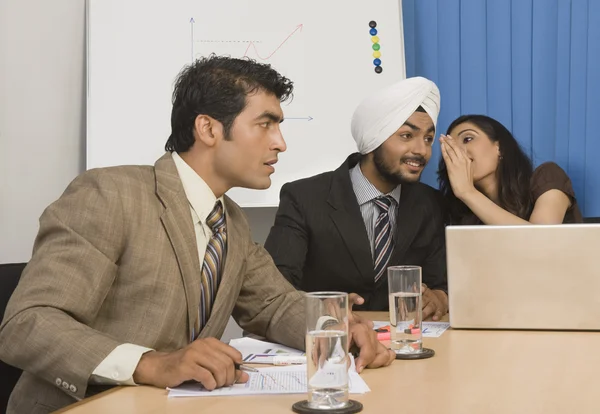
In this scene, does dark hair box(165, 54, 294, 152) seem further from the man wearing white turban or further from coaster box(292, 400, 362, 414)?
coaster box(292, 400, 362, 414)

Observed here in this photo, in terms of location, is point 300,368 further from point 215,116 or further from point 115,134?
point 115,134

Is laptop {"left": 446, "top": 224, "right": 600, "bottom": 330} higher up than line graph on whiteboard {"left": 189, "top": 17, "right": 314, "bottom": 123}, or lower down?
lower down

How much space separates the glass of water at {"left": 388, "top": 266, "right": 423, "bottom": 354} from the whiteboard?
4.64ft

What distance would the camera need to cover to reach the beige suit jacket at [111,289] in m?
1.22

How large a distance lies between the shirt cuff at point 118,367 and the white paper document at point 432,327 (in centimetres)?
67

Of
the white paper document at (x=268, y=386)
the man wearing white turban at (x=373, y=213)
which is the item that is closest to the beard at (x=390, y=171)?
the man wearing white turban at (x=373, y=213)

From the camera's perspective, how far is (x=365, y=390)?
1.14 m

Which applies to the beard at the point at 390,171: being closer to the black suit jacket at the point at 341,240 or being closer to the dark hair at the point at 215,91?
the black suit jacket at the point at 341,240

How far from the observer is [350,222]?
2418 mm

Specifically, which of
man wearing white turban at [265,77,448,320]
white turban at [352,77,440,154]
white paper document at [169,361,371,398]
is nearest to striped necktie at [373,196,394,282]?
man wearing white turban at [265,77,448,320]

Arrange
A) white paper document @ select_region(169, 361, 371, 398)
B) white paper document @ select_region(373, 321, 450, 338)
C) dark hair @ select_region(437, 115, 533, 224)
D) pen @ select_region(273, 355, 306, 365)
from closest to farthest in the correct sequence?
1. white paper document @ select_region(169, 361, 371, 398)
2. pen @ select_region(273, 355, 306, 365)
3. white paper document @ select_region(373, 321, 450, 338)
4. dark hair @ select_region(437, 115, 533, 224)

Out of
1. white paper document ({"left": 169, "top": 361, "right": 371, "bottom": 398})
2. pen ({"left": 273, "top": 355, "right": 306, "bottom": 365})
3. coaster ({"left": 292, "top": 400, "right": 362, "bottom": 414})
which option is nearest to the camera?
coaster ({"left": 292, "top": 400, "right": 362, "bottom": 414})

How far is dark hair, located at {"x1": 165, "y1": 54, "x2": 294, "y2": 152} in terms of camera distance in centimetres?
177

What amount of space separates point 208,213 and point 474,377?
26.5 inches
